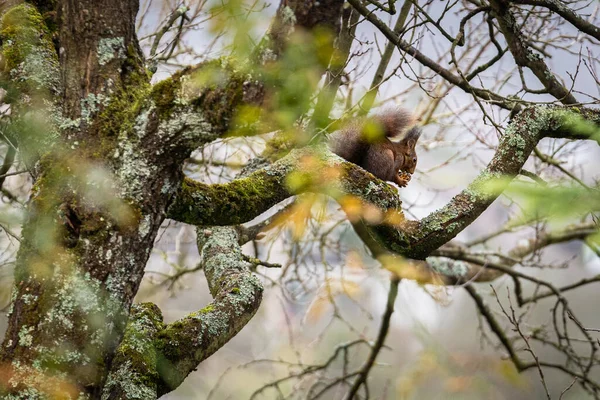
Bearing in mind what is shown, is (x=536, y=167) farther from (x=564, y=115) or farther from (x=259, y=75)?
(x=259, y=75)

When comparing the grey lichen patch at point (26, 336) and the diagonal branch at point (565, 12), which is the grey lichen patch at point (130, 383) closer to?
the grey lichen patch at point (26, 336)

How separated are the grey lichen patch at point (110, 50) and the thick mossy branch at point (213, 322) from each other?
3.00ft

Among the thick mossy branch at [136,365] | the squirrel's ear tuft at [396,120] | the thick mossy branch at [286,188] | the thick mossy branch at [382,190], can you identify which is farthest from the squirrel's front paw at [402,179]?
the thick mossy branch at [136,365]

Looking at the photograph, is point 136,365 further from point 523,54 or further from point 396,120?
point 396,120

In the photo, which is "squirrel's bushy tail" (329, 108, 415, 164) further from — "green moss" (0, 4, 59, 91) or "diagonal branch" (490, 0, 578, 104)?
"green moss" (0, 4, 59, 91)

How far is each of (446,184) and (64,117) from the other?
3.81 meters

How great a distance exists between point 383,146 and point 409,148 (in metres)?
0.31

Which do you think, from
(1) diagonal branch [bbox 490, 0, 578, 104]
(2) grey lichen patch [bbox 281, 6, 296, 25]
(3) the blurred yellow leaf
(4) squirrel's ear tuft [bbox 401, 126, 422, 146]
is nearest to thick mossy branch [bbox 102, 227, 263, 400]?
(2) grey lichen patch [bbox 281, 6, 296, 25]

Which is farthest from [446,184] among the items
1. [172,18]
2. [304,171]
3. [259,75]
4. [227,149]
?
[259,75]

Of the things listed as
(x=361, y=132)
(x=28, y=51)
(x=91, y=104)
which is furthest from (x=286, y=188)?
Answer: (x=361, y=132)

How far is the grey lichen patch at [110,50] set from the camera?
1939 millimetres

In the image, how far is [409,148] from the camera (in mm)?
4840

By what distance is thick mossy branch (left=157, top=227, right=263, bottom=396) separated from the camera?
7.27 feet

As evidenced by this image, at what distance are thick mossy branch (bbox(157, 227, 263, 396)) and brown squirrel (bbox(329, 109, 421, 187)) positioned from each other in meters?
1.52
